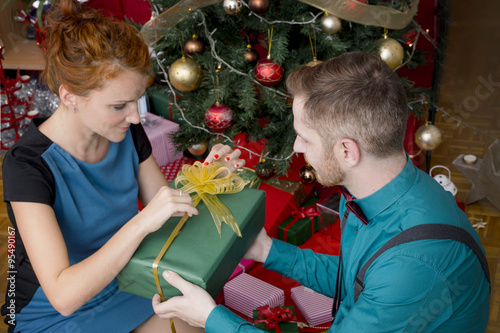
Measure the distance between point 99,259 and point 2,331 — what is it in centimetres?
135

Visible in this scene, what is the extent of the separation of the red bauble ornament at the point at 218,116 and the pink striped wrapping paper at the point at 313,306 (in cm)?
90

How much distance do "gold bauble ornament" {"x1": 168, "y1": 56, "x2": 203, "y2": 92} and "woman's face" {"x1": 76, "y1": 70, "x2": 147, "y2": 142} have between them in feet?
3.28

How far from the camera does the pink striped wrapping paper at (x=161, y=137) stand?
300 cm

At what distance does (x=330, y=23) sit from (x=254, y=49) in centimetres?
46

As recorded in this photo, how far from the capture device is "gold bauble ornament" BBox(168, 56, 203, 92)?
2.39 metres

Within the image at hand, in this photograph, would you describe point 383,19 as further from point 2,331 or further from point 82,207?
point 2,331

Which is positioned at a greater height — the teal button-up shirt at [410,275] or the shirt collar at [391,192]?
the shirt collar at [391,192]

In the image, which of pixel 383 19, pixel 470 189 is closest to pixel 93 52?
pixel 383 19

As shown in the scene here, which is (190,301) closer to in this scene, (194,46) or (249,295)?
(249,295)

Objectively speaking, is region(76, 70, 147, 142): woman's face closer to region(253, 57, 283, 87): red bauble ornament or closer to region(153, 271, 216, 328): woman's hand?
region(153, 271, 216, 328): woman's hand

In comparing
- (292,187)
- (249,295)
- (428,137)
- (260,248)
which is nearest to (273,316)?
(249,295)

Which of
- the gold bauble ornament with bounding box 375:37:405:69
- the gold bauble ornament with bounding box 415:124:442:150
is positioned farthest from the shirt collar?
the gold bauble ornament with bounding box 415:124:442:150

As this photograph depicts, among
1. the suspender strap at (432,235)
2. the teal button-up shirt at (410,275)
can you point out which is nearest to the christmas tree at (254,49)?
the teal button-up shirt at (410,275)

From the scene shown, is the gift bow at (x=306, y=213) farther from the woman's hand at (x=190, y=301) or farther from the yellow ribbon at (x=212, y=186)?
the woman's hand at (x=190, y=301)
